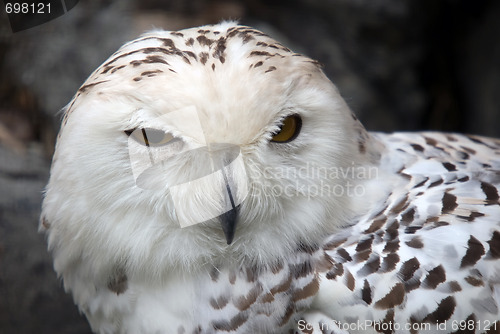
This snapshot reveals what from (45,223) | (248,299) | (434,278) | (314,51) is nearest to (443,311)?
(434,278)

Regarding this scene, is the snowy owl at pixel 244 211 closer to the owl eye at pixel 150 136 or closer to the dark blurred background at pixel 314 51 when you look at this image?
the owl eye at pixel 150 136

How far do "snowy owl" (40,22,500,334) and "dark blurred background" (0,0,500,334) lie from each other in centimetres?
118

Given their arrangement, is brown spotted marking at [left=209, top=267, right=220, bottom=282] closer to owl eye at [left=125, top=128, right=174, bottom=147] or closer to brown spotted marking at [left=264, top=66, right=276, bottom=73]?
owl eye at [left=125, top=128, right=174, bottom=147]

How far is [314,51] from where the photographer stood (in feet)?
9.27

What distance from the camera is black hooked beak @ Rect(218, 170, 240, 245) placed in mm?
1189

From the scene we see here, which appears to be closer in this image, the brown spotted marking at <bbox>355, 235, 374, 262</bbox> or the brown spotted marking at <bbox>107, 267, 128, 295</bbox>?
the brown spotted marking at <bbox>355, 235, 374, 262</bbox>

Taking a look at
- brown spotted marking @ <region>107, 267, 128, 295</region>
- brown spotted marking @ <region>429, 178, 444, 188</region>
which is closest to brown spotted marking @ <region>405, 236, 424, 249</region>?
brown spotted marking @ <region>429, 178, 444, 188</region>

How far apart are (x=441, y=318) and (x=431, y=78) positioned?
7.18ft

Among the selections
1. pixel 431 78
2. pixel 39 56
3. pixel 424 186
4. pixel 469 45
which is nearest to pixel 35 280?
pixel 39 56

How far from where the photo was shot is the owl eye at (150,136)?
3.85 ft

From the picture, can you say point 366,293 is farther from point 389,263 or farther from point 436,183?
point 436,183

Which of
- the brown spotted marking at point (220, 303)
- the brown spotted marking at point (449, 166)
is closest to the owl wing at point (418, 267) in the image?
the brown spotted marking at point (449, 166)

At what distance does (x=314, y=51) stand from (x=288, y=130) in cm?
170

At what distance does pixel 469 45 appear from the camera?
3037mm
